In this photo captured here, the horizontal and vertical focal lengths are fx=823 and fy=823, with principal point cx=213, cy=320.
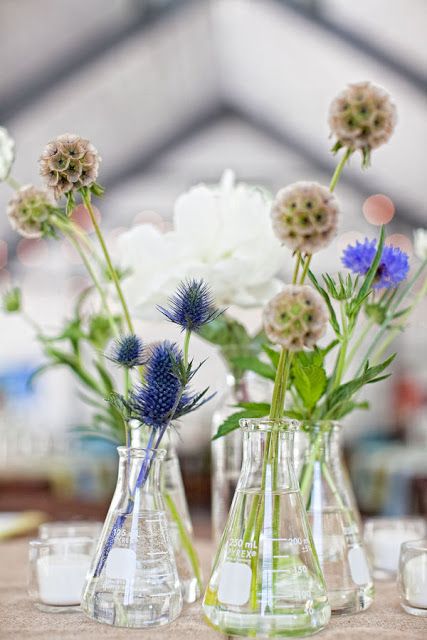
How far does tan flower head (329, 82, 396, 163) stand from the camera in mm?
556

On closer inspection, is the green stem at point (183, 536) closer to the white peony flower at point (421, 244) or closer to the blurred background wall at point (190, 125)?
the white peony flower at point (421, 244)

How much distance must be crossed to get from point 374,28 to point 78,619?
5408 millimetres

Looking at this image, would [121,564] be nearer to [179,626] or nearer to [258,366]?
[179,626]

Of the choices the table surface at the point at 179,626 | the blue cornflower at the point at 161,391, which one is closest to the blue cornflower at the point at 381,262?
the blue cornflower at the point at 161,391

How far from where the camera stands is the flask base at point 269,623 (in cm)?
60

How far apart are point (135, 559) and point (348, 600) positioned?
0.20 meters

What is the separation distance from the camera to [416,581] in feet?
2.32

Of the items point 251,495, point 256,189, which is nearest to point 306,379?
point 251,495

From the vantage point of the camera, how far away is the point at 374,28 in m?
5.48

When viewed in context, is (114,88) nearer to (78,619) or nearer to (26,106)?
(26,106)

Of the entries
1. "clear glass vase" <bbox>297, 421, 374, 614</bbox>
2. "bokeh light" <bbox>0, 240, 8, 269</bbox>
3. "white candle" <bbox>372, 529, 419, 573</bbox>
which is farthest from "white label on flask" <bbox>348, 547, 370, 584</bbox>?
"bokeh light" <bbox>0, 240, 8, 269</bbox>

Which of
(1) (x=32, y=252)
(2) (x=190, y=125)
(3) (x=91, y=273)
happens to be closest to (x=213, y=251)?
(3) (x=91, y=273)

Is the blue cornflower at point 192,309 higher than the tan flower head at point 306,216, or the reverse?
the tan flower head at point 306,216

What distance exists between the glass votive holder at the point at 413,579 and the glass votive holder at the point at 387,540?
0.67ft
